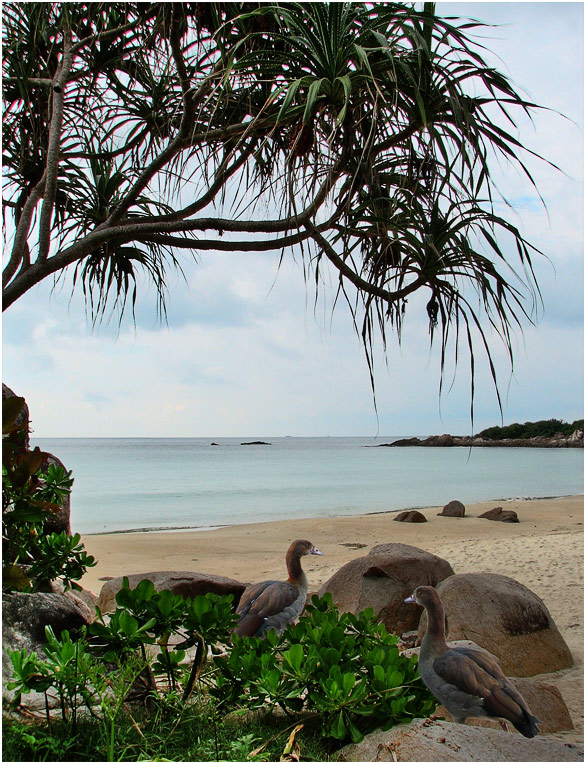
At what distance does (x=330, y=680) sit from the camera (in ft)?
6.55

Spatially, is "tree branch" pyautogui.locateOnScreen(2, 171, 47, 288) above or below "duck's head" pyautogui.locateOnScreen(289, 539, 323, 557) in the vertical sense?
above

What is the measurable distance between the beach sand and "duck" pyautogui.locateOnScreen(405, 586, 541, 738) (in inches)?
27.1

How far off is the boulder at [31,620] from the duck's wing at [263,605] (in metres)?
0.87

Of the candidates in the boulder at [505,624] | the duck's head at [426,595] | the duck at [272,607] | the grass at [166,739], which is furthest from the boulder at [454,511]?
the grass at [166,739]

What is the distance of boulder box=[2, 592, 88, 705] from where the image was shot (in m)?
2.75

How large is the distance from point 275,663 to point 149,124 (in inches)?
155

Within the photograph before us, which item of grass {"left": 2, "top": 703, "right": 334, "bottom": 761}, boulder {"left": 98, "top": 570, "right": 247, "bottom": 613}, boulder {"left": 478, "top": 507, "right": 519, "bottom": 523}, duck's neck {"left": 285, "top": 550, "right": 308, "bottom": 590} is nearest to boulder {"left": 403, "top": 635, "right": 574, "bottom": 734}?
duck's neck {"left": 285, "top": 550, "right": 308, "bottom": 590}

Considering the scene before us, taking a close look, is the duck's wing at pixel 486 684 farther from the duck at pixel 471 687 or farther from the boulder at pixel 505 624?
the boulder at pixel 505 624

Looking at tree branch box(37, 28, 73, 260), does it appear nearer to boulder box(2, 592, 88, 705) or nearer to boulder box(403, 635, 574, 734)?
boulder box(2, 592, 88, 705)

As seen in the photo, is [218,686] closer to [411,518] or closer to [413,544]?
[413,544]

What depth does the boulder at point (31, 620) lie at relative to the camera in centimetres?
275

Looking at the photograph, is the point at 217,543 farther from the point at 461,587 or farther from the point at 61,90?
the point at 61,90

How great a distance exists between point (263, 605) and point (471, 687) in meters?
1.25

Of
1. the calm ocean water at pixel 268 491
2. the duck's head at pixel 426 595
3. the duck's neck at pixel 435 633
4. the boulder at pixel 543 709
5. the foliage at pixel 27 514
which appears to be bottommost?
the calm ocean water at pixel 268 491
